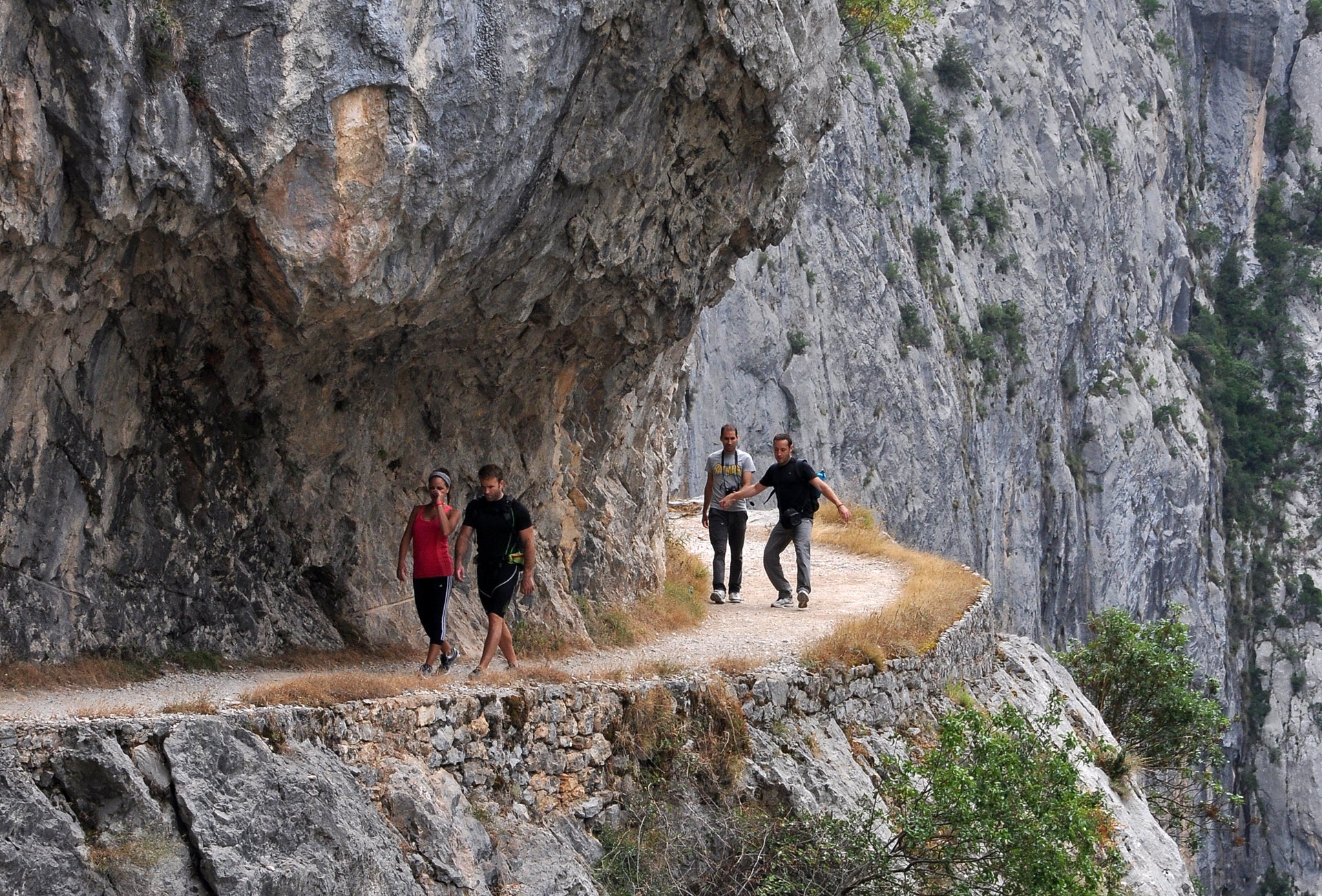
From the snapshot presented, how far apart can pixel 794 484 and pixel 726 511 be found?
1049 mm

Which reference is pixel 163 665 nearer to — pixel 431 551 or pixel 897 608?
pixel 431 551

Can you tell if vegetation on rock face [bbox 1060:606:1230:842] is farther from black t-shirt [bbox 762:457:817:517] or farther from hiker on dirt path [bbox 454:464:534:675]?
hiker on dirt path [bbox 454:464:534:675]

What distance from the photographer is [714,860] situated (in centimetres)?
820

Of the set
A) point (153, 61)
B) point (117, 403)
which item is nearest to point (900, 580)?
point (117, 403)

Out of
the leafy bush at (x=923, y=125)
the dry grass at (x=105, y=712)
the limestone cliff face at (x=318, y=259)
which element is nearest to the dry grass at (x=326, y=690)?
the dry grass at (x=105, y=712)

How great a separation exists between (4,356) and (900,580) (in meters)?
12.6

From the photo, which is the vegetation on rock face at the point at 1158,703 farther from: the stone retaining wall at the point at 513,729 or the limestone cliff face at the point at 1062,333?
the limestone cliff face at the point at 1062,333

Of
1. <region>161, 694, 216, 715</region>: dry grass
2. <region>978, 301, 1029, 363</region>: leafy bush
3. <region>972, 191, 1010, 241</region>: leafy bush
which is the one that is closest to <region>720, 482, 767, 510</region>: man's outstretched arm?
<region>161, 694, 216, 715</region>: dry grass

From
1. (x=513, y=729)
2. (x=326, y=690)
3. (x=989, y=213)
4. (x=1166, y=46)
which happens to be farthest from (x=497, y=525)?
(x=1166, y=46)

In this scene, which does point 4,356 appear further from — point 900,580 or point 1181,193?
point 1181,193

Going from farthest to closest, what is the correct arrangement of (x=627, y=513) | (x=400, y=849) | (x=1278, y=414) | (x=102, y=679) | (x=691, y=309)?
(x=1278, y=414) < (x=627, y=513) < (x=691, y=309) < (x=102, y=679) < (x=400, y=849)

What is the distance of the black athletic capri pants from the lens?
29.4ft

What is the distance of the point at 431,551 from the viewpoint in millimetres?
8953

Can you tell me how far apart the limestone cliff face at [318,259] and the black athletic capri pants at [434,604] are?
942 mm
